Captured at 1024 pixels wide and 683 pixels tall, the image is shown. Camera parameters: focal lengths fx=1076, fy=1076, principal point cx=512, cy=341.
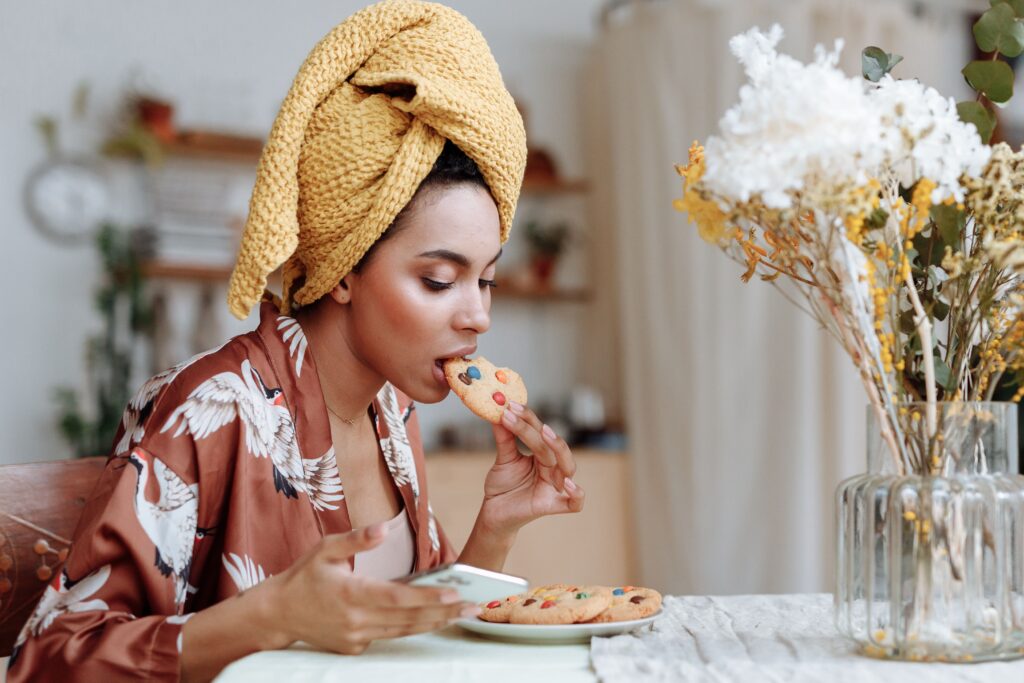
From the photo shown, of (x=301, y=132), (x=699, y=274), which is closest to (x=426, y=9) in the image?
(x=301, y=132)

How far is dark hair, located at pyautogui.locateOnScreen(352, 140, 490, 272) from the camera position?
1378mm

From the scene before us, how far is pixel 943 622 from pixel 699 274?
298 cm

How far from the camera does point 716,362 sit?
386 cm

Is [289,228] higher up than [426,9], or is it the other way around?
A: [426,9]

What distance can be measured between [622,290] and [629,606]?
307 centimetres

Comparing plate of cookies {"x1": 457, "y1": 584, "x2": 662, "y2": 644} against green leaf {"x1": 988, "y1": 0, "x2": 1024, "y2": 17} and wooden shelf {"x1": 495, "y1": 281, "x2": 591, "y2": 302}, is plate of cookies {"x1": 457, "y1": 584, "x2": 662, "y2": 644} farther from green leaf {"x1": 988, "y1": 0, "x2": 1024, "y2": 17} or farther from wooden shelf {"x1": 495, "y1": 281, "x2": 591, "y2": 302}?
wooden shelf {"x1": 495, "y1": 281, "x2": 591, "y2": 302}

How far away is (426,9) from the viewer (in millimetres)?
1415

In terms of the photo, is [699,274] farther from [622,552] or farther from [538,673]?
[538,673]

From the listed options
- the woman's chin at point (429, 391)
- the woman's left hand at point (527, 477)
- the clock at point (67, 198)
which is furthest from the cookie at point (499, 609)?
the clock at point (67, 198)

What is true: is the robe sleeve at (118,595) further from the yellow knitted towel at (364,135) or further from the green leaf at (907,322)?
the green leaf at (907,322)

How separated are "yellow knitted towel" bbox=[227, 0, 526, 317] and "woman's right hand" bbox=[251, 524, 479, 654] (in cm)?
45

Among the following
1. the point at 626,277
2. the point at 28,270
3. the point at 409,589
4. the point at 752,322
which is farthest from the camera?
the point at 626,277

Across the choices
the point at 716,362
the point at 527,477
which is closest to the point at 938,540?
the point at 527,477

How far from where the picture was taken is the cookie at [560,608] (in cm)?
108
